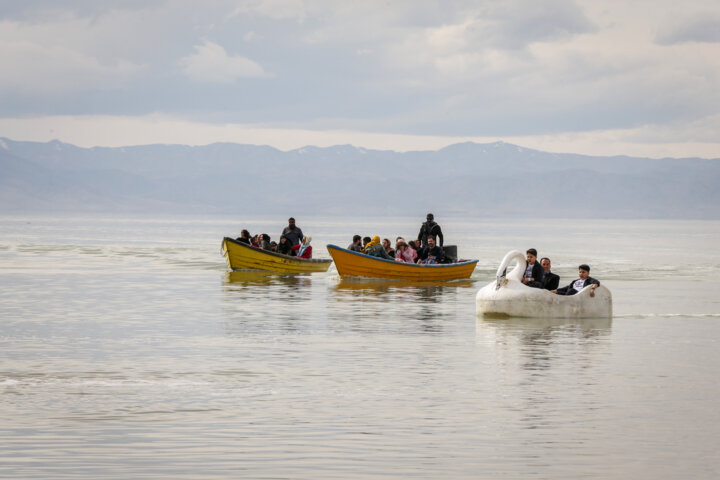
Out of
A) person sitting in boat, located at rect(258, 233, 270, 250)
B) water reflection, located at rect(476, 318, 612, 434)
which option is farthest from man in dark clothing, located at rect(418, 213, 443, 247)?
water reflection, located at rect(476, 318, 612, 434)

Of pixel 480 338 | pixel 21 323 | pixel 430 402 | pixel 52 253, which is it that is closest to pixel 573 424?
pixel 430 402

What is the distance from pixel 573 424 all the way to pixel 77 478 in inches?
214

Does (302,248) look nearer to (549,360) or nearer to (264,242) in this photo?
(264,242)

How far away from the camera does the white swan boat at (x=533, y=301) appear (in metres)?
23.5

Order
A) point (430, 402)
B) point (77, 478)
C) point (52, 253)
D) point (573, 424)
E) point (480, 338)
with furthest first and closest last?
point (52, 253), point (480, 338), point (430, 402), point (573, 424), point (77, 478)

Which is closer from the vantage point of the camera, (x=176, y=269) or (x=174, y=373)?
(x=174, y=373)

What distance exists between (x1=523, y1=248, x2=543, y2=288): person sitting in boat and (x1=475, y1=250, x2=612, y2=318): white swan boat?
0.69ft

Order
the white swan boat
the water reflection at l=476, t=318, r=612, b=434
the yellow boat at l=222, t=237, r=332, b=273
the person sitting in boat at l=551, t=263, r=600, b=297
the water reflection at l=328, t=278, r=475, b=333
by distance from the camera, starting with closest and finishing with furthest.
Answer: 1. the water reflection at l=476, t=318, r=612, b=434
2. the white swan boat
3. the person sitting in boat at l=551, t=263, r=600, b=297
4. the water reflection at l=328, t=278, r=475, b=333
5. the yellow boat at l=222, t=237, r=332, b=273

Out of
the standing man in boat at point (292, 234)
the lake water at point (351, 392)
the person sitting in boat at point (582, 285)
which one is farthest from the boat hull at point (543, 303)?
the standing man in boat at point (292, 234)

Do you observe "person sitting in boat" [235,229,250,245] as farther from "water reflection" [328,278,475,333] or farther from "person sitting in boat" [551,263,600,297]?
"person sitting in boat" [551,263,600,297]

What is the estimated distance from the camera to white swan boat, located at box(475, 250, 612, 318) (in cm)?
2347

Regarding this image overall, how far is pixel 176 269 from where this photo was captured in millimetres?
49781

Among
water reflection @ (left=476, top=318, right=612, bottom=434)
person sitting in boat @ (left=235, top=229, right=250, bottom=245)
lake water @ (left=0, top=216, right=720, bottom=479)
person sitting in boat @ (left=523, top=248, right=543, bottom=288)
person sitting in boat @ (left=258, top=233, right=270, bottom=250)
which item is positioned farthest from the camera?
person sitting in boat @ (left=258, top=233, right=270, bottom=250)

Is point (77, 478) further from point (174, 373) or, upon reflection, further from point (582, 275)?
point (582, 275)
